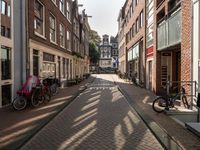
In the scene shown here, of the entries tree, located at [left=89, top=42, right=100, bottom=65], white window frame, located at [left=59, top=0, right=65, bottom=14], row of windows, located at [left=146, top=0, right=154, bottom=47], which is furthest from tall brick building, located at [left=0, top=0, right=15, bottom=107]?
tree, located at [left=89, top=42, right=100, bottom=65]

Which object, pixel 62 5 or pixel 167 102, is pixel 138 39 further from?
pixel 167 102

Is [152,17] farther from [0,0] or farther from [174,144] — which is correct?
[174,144]

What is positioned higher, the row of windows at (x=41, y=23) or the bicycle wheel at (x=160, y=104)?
the row of windows at (x=41, y=23)

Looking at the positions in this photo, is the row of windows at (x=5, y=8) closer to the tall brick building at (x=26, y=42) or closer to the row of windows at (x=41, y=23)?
the tall brick building at (x=26, y=42)

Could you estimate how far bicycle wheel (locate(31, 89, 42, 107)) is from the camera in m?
12.3

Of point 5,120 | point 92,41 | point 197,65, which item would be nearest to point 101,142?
point 5,120

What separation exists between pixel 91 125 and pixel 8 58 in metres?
5.70

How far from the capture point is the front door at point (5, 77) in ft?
39.2

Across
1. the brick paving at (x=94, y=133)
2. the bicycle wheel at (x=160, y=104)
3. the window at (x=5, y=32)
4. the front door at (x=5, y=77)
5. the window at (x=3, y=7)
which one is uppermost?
the window at (x=3, y=7)

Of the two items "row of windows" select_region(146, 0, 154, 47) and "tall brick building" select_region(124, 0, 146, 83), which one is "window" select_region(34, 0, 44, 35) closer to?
"row of windows" select_region(146, 0, 154, 47)

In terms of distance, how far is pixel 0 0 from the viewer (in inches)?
462

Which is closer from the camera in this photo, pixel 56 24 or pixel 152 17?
pixel 152 17

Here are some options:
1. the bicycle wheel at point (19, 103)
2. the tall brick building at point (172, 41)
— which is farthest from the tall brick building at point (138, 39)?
the bicycle wheel at point (19, 103)

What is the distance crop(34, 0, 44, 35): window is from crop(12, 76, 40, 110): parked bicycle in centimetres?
485
